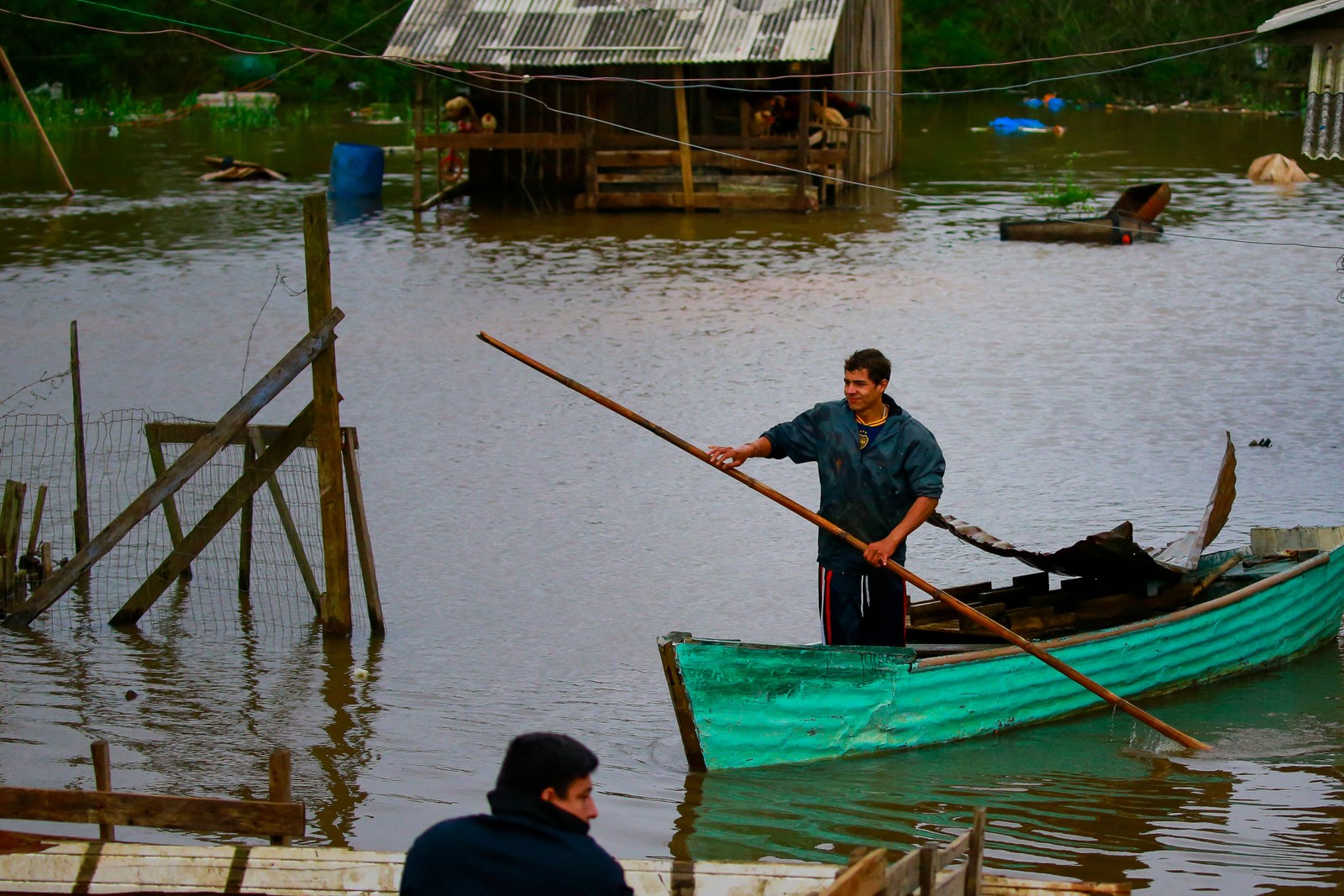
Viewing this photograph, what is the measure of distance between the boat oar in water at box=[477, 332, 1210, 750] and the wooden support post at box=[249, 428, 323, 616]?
6.43 ft

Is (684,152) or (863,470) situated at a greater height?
(684,152)

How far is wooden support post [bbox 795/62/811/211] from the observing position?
21875 mm

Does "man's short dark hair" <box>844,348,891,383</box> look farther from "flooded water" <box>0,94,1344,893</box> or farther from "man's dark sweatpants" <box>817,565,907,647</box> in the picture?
"flooded water" <box>0,94,1344,893</box>

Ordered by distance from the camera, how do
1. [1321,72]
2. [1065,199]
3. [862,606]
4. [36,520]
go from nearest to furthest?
[862,606]
[36,520]
[1321,72]
[1065,199]

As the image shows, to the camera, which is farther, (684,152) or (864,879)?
(684,152)

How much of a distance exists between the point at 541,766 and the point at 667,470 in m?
7.81

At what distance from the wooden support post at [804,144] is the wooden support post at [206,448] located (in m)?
14.1

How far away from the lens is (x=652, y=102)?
2477cm

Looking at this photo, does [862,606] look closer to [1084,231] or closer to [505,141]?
Answer: [1084,231]

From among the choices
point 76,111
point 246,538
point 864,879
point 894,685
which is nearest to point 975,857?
point 864,879

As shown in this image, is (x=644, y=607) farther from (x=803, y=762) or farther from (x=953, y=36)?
(x=953, y=36)

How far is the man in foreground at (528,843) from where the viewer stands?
137 inches

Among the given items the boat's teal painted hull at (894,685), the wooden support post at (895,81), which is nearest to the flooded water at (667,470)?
the boat's teal painted hull at (894,685)

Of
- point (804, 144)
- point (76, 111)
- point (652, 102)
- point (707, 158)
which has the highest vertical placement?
point (76, 111)
